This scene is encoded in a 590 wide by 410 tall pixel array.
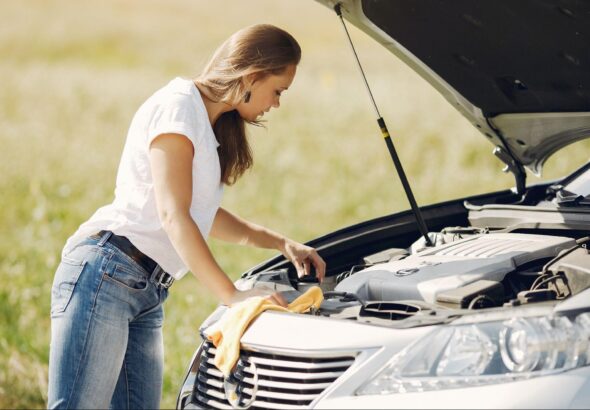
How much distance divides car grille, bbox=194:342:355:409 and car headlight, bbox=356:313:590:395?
12 centimetres

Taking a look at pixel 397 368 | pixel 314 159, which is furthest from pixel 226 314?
pixel 314 159

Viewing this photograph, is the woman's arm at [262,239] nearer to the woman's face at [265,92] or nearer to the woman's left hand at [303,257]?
the woman's left hand at [303,257]

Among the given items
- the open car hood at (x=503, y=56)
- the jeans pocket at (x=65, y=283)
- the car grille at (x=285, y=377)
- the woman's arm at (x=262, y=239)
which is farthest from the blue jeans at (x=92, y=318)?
the open car hood at (x=503, y=56)

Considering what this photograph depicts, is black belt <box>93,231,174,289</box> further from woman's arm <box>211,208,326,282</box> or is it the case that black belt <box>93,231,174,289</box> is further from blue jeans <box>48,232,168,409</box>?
woman's arm <box>211,208,326,282</box>

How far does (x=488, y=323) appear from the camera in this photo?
2.72m

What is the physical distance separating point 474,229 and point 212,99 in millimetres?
1353

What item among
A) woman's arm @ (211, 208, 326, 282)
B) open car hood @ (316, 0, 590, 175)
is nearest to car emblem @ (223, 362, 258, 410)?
woman's arm @ (211, 208, 326, 282)

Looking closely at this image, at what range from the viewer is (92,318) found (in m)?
3.05

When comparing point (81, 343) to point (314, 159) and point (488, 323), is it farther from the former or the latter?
point (314, 159)

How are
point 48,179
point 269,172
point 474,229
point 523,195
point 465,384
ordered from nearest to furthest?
point 465,384, point 474,229, point 523,195, point 48,179, point 269,172

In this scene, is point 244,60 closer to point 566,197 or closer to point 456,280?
point 456,280

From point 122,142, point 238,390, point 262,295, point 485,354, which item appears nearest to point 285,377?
point 238,390

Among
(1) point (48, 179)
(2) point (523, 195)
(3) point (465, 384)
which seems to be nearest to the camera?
(3) point (465, 384)

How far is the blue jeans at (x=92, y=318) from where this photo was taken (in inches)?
120
